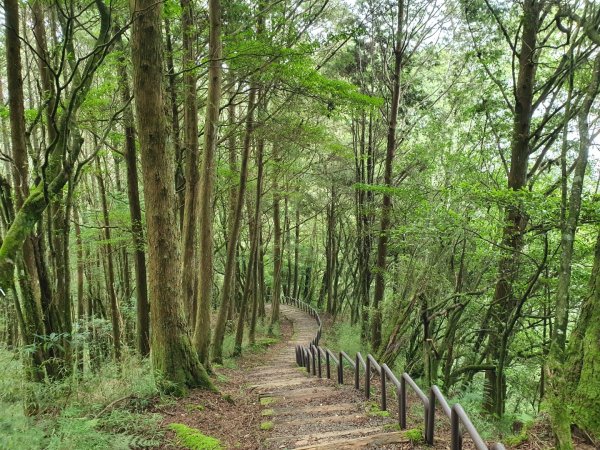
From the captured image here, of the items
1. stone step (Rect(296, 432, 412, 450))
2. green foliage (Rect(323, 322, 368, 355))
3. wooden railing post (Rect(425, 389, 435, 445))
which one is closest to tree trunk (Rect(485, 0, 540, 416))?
wooden railing post (Rect(425, 389, 435, 445))

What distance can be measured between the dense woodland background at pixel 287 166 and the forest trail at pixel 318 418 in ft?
5.23

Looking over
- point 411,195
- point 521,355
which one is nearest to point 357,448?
point 521,355

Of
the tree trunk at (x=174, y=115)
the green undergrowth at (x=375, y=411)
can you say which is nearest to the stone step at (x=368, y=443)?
the green undergrowth at (x=375, y=411)

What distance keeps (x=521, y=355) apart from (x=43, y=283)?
9.51 metres

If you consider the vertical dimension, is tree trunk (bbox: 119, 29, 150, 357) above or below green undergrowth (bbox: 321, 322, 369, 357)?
above

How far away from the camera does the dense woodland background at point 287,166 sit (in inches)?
199

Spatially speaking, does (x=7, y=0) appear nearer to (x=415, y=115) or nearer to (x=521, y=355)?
(x=521, y=355)

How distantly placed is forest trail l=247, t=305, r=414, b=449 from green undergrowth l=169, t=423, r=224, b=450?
0.69 metres

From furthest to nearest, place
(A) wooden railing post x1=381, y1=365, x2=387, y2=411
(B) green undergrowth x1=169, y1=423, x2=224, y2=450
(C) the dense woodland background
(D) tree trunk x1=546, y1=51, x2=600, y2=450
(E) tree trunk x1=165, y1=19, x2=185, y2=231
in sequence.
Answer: (E) tree trunk x1=165, y1=19, x2=185, y2=231 → (A) wooden railing post x1=381, y1=365, x2=387, y2=411 → (C) the dense woodland background → (B) green undergrowth x1=169, y1=423, x2=224, y2=450 → (D) tree trunk x1=546, y1=51, x2=600, y2=450

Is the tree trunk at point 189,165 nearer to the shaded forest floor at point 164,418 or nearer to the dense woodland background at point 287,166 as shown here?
the dense woodland background at point 287,166

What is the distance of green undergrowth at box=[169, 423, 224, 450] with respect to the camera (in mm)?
4559

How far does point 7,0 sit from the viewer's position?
5148 millimetres

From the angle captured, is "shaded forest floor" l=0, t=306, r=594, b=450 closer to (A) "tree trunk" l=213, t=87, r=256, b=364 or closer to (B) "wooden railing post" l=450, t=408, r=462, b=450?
(B) "wooden railing post" l=450, t=408, r=462, b=450

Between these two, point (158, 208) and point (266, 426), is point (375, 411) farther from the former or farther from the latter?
point (158, 208)
